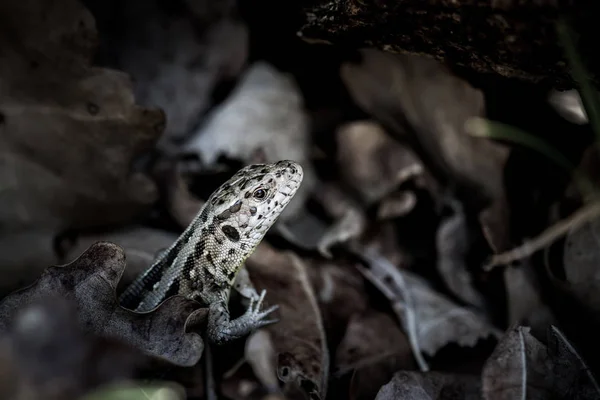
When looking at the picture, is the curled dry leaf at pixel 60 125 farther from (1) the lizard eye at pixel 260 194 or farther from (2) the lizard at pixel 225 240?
(1) the lizard eye at pixel 260 194

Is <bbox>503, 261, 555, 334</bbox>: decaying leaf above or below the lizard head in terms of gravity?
below

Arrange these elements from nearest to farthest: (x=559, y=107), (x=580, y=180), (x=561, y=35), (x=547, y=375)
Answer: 1. (x=561, y=35)
2. (x=547, y=375)
3. (x=580, y=180)
4. (x=559, y=107)

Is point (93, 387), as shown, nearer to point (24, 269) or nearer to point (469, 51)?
point (24, 269)

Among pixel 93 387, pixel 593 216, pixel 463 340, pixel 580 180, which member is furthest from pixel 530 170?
pixel 93 387

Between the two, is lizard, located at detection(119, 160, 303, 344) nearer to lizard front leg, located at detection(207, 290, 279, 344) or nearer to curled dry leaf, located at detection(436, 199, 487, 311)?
lizard front leg, located at detection(207, 290, 279, 344)

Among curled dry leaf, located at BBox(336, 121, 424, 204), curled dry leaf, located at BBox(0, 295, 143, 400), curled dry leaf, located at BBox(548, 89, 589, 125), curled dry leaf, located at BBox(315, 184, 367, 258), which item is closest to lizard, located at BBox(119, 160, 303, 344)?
curled dry leaf, located at BBox(315, 184, 367, 258)
